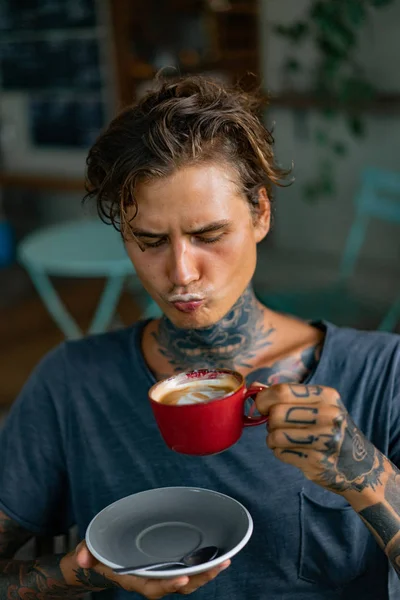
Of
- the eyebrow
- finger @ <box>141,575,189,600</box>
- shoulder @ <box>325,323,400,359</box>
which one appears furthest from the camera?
shoulder @ <box>325,323,400,359</box>

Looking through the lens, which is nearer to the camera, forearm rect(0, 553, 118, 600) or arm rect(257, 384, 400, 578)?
arm rect(257, 384, 400, 578)

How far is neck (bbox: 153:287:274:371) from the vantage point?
1.24m

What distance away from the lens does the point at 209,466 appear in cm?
116

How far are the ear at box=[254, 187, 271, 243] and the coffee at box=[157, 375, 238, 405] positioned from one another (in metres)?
0.30

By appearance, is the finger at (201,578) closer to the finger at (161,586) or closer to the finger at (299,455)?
the finger at (161,586)

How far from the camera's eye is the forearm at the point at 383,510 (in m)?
0.98

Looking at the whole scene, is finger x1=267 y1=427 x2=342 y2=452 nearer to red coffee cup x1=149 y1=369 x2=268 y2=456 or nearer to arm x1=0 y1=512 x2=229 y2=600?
red coffee cup x1=149 y1=369 x2=268 y2=456

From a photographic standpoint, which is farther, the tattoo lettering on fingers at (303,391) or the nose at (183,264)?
the nose at (183,264)

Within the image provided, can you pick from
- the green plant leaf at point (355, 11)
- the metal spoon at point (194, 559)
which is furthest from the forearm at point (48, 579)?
the green plant leaf at point (355, 11)

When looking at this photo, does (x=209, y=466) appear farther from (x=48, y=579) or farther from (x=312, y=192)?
(x=312, y=192)

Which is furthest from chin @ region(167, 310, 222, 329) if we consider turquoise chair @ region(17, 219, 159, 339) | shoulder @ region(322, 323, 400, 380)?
turquoise chair @ region(17, 219, 159, 339)

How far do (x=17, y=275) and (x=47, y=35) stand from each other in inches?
64.3

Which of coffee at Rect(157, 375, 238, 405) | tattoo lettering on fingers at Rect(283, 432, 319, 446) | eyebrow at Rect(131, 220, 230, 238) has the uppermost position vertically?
eyebrow at Rect(131, 220, 230, 238)

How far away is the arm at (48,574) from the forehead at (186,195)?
0.49m
